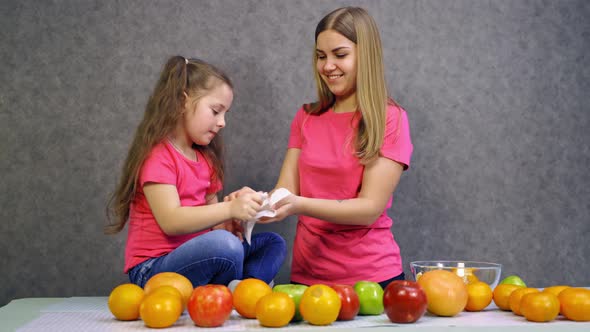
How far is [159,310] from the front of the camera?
108 cm

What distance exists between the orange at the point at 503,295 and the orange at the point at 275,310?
47 centimetres

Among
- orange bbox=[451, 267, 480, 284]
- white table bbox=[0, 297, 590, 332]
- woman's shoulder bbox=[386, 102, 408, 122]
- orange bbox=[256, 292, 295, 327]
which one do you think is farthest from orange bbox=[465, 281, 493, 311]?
woman's shoulder bbox=[386, 102, 408, 122]

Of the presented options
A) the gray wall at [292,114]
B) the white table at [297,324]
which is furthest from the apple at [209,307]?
→ the gray wall at [292,114]

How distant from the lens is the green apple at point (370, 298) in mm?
1201

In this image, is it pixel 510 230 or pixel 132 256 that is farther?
pixel 510 230

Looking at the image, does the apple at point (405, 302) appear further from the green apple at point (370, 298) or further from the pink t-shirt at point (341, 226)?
the pink t-shirt at point (341, 226)

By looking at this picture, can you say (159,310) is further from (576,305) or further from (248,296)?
(576,305)

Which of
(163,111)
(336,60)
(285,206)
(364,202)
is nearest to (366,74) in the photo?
(336,60)

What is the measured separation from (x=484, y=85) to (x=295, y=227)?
806 millimetres

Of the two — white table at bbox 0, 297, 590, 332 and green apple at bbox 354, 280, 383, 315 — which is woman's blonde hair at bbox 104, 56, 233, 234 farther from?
green apple at bbox 354, 280, 383, 315

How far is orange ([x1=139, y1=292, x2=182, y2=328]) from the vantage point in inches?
42.4

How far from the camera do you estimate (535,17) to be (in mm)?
2121

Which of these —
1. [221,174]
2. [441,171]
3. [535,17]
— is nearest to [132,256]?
[221,174]

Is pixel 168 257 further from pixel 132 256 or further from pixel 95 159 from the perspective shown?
pixel 95 159
